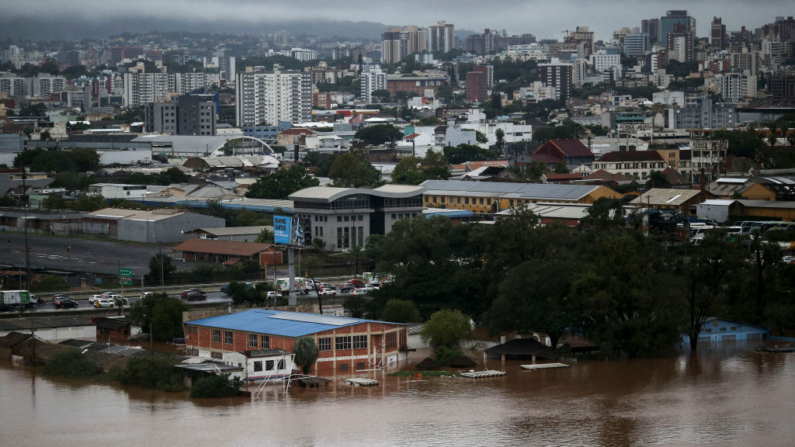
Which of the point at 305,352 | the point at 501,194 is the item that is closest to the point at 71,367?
the point at 305,352

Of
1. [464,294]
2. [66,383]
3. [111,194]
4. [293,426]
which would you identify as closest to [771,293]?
[464,294]

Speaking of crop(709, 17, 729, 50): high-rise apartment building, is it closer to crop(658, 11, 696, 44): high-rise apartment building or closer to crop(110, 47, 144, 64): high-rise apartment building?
crop(658, 11, 696, 44): high-rise apartment building

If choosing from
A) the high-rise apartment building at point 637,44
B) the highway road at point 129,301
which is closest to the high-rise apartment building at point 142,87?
the high-rise apartment building at point 637,44

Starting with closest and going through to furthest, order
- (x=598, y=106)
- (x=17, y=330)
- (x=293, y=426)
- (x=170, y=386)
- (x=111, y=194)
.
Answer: (x=293, y=426) < (x=170, y=386) < (x=17, y=330) < (x=111, y=194) < (x=598, y=106)

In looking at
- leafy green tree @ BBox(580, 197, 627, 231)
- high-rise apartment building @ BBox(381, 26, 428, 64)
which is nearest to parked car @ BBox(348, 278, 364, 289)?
leafy green tree @ BBox(580, 197, 627, 231)

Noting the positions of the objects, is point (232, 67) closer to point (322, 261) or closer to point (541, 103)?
point (541, 103)

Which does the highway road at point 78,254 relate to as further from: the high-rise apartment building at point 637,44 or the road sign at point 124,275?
the high-rise apartment building at point 637,44

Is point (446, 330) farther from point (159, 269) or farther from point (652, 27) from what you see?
point (652, 27)
